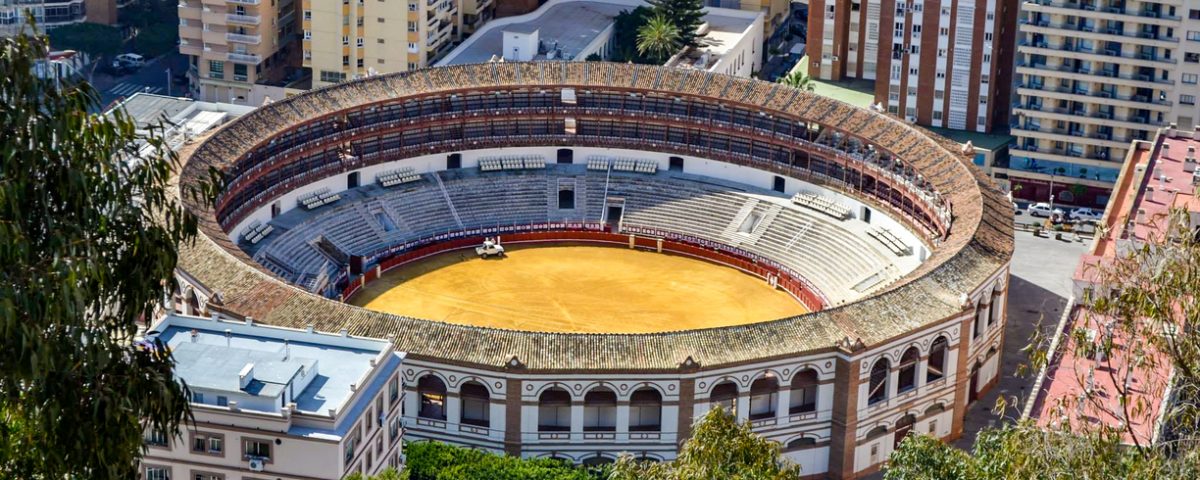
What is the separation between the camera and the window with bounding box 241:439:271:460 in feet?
293

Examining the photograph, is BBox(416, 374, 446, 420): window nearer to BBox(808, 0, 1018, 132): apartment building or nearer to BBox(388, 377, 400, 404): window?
→ BBox(388, 377, 400, 404): window

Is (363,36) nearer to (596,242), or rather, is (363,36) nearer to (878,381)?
(596,242)

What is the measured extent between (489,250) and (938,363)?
144 feet

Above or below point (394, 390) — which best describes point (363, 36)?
above

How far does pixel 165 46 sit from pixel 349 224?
52.7 metres

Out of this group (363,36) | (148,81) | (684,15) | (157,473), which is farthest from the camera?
(148,81)

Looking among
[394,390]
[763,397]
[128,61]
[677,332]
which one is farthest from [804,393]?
[128,61]

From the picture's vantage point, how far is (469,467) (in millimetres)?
101625

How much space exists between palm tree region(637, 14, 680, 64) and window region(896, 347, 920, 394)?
6780cm

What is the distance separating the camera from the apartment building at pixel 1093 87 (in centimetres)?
16000

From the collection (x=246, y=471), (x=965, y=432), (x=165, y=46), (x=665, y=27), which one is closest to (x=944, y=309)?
(x=965, y=432)

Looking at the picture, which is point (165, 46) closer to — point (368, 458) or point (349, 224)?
point (349, 224)

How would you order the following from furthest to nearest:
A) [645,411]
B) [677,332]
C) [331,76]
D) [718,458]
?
[331,76] → [677,332] → [645,411] → [718,458]

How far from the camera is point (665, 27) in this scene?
181 m
